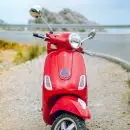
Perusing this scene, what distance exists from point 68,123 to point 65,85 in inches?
15.5

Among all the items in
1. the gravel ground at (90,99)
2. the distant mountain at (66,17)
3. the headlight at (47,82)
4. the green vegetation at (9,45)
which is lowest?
the green vegetation at (9,45)

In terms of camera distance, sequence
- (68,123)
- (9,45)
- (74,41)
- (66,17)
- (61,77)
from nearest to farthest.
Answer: (68,123) < (61,77) < (74,41) < (9,45) < (66,17)

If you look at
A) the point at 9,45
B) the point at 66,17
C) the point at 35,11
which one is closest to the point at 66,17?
the point at 66,17

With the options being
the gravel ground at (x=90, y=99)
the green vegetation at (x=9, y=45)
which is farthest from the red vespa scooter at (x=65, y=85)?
the green vegetation at (x=9, y=45)

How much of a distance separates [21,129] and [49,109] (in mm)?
1024

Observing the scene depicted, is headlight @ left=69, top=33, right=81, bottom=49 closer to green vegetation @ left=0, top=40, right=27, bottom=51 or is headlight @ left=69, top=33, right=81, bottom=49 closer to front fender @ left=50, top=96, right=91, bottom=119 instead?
front fender @ left=50, top=96, right=91, bottom=119

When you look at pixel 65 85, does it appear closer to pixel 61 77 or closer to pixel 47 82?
pixel 61 77

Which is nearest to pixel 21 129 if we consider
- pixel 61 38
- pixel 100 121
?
pixel 100 121

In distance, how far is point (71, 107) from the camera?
6.21m

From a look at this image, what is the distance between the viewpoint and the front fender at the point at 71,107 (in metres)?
6.20

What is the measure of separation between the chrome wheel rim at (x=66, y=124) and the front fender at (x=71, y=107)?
12 cm

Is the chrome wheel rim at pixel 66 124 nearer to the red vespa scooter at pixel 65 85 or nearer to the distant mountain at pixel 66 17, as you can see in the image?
the red vespa scooter at pixel 65 85

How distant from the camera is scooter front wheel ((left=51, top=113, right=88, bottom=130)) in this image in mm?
6270

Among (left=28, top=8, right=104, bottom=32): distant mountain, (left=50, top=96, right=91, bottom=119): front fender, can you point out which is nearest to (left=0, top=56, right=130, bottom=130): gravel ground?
(left=50, top=96, right=91, bottom=119): front fender
